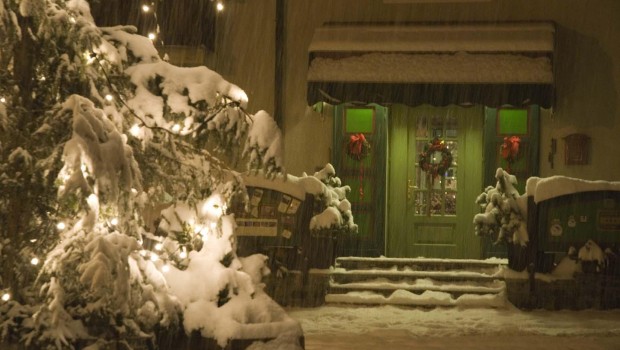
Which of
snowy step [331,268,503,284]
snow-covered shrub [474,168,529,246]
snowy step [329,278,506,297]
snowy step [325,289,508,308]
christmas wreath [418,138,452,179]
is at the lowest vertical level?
snowy step [325,289,508,308]

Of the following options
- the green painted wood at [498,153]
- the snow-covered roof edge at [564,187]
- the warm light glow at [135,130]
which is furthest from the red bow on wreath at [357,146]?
the warm light glow at [135,130]

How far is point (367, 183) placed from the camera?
13641 millimetres

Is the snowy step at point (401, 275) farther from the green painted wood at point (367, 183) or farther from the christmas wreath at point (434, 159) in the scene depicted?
the christmas wreath at point (434, 159)

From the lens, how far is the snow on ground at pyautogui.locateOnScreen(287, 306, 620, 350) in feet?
30.5

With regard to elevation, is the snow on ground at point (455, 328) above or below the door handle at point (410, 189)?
below

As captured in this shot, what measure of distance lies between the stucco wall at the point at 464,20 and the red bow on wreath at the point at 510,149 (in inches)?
17.4

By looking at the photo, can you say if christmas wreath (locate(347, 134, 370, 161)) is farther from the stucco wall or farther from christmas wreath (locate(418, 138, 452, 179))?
christmas wreath (locate(418, 138, 452, 179))

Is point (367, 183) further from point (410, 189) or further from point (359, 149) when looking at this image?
point (410, 189)

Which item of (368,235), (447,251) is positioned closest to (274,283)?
(368,235)

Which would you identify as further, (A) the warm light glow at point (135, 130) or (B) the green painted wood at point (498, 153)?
(B) the green painted wood at point (498, 153)

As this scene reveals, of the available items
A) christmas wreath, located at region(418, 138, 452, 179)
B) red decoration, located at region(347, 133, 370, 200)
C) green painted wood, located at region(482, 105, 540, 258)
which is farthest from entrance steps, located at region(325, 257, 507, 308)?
christmas wreath, located at region(418, 138, 452, 179)

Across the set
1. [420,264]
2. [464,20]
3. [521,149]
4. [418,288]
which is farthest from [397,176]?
[464,20]

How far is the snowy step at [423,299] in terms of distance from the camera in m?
11.6

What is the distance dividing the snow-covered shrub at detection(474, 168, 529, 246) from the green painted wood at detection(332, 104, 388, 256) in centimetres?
209
